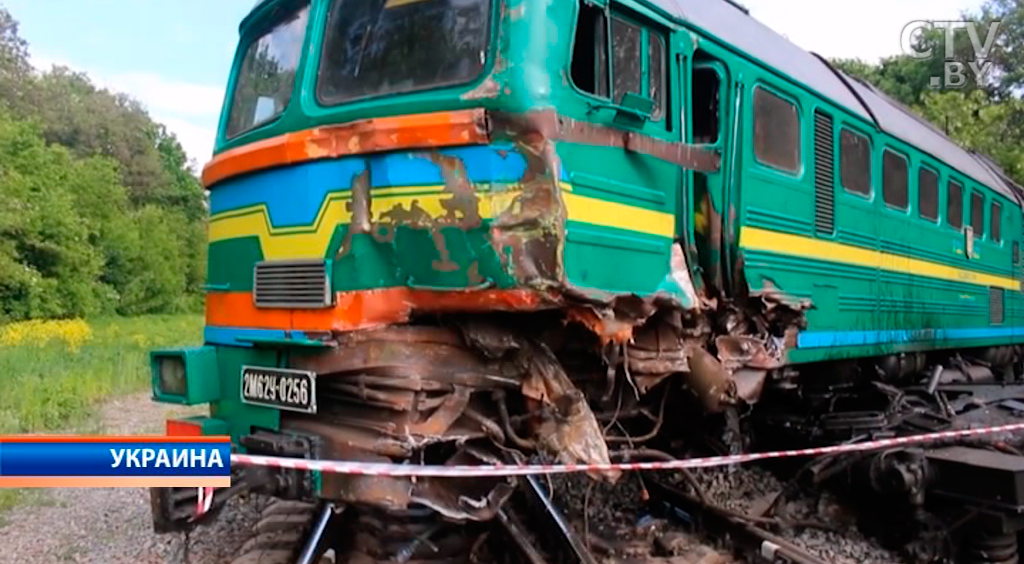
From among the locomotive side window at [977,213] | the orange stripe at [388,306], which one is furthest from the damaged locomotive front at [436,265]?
the locomotive side window at [977,213]

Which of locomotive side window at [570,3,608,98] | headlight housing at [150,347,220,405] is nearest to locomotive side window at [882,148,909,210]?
locomotive side window at [570,3,608,98]

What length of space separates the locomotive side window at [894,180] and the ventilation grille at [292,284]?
5.36 meters

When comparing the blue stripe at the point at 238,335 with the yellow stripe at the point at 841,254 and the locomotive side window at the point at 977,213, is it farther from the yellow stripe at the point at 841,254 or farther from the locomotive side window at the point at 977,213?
the locomotive side window at the point at 977,213

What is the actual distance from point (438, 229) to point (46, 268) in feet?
77.9

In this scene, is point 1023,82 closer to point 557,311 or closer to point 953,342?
point 953,342

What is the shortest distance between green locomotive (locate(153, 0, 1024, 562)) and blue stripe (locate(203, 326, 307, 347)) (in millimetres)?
14

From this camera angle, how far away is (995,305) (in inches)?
423

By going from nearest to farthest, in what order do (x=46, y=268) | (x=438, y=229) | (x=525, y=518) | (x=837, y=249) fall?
(x=438, y=229)
(x=525, y=518)
(x=837, y=249)
(x=46, y=268)

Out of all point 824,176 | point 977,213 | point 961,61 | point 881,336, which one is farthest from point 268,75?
point 961,61

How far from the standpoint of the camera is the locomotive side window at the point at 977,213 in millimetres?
9859

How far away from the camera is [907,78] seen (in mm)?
27562

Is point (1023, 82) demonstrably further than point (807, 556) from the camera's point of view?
Yes

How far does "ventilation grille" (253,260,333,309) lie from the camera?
3910mm

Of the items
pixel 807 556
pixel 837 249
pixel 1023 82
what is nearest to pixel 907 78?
pixel 1023 82
